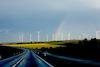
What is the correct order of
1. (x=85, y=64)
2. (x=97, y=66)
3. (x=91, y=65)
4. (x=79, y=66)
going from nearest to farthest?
(x=97, y=66) → (x=91, y=65) → (x=85, y=64) → (x=79, y=66)

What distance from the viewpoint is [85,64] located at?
10.2 metres

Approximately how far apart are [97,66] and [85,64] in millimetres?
1653

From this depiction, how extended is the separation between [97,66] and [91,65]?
2.20ft

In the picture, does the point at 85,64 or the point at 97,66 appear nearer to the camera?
the point at 97,66

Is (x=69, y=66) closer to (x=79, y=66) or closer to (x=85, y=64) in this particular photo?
(x=79, y=66)

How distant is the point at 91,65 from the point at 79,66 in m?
2.16

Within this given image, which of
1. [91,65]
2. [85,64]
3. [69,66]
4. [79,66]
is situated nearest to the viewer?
[91,65]

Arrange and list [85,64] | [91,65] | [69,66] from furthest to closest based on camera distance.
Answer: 1. [69,66]
2. [85,64]
3. [91,65]

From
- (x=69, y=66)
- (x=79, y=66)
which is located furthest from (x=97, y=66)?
(x=69, y=66)

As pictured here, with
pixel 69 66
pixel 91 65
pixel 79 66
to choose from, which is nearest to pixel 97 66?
pixel 91 65

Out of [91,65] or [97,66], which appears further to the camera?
[91,65]

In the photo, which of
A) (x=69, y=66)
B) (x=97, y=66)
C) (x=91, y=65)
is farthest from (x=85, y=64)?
(x=69, y=66)

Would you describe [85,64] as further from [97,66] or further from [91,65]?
[97,66]

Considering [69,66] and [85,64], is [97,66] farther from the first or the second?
[69,66]
